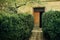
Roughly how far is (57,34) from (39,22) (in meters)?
12.5

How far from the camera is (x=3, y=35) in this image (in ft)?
28.1

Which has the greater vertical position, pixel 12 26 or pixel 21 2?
pixel 21 2

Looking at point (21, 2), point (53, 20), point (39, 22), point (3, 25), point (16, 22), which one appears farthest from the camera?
point (39, 22)

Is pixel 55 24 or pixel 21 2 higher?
pixel 21 2

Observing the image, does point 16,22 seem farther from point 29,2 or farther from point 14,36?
point 29,2

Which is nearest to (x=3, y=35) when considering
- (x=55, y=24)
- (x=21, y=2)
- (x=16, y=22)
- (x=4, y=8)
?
(x=16, y=22)

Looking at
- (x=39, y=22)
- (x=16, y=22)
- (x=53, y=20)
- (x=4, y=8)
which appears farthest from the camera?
(x=39, y=22)

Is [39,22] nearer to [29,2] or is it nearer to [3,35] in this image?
[29,2]

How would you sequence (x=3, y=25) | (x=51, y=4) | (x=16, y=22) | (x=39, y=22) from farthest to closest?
(x=39, y=22) → (x=51, y=4) → (x=16, y=22) → (x=3, y=25)

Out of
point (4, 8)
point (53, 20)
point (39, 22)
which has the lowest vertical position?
point (39, 22)

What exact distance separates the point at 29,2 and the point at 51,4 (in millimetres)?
7041

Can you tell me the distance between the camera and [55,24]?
10.6m

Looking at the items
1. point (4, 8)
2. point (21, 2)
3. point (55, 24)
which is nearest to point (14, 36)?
point (4, 8)

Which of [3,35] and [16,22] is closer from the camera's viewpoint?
[3,35]
